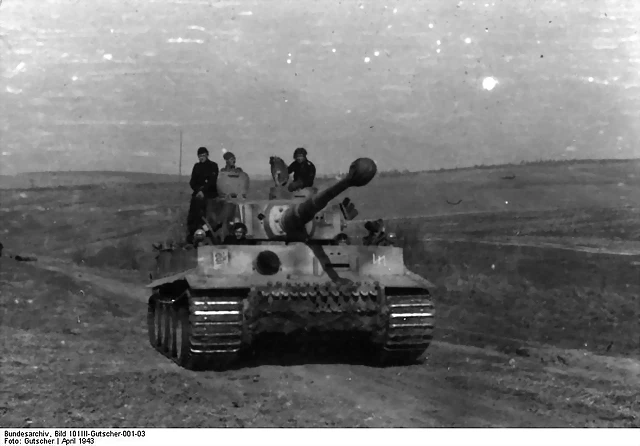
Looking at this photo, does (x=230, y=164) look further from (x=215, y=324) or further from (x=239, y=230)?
(x=215, y=324)

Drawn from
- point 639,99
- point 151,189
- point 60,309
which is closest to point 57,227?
point 151,189

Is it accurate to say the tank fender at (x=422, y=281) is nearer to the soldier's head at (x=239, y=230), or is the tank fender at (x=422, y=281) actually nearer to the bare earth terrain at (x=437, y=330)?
the bare earth terrain at (x=437, y=330)

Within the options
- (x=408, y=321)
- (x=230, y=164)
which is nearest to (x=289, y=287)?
(x=408, y=321)

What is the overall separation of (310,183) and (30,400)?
14.0ft

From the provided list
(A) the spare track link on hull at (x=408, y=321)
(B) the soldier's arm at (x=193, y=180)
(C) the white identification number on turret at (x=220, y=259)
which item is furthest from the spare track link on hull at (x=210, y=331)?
(B) the soldier's arm at (x=193, y=180)

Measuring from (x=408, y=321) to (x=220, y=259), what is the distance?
Result: 213 cm

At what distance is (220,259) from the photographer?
816 centimetres

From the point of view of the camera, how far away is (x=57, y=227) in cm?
1536

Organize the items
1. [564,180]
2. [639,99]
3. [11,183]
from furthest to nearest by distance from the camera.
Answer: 1. [564,180]
2. [11,183]
3. [639,99]

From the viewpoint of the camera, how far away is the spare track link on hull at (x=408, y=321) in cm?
826

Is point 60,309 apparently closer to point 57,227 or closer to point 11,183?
point 11,183

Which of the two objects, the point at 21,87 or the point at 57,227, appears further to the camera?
the point at 57,227

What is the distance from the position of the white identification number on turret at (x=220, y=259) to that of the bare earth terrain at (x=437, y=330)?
46.7 inches

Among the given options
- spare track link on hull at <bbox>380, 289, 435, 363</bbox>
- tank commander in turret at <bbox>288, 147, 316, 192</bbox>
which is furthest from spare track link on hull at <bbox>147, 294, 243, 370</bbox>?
tank commander in turret at <bbox>288, 147, 316, 192</bbox>
